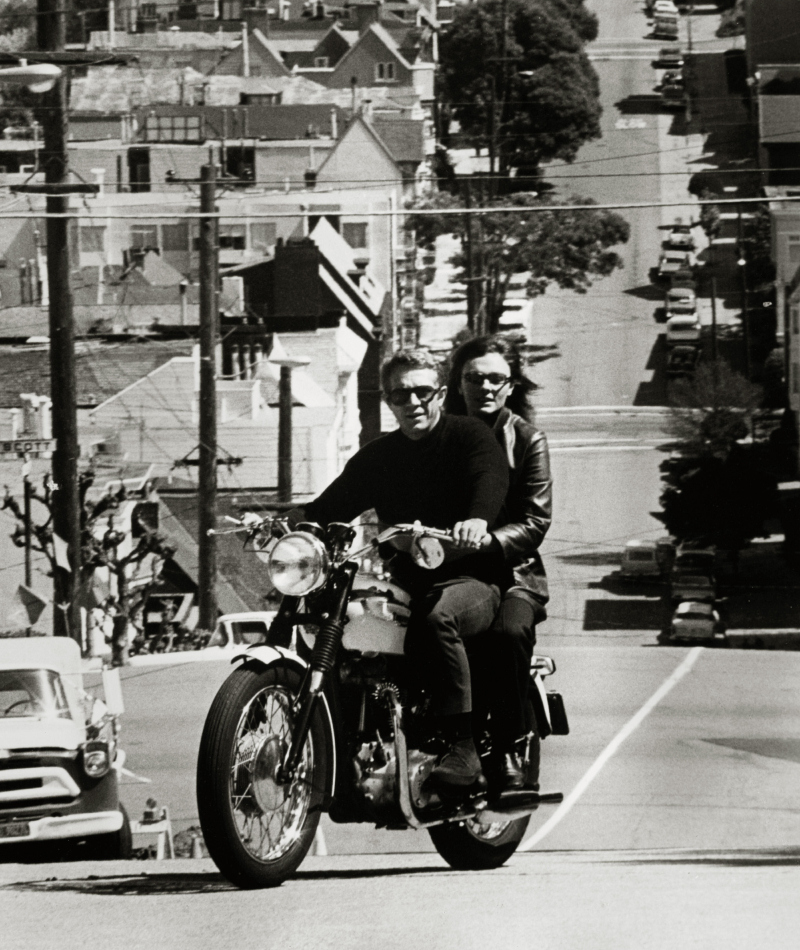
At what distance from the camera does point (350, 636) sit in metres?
5.24

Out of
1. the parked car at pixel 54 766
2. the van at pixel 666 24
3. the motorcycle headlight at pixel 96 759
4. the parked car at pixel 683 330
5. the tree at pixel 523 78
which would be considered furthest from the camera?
the parked car at pixel 683 330

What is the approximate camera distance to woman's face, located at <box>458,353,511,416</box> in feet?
19.0

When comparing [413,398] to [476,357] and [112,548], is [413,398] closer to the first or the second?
[476,357]

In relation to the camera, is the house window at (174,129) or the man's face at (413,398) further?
the house window at (174,129)

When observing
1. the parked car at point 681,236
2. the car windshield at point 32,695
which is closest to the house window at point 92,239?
the parked car at point 681,236

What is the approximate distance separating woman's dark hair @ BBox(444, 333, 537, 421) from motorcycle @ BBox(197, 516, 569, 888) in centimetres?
74

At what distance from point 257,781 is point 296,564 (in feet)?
1.88

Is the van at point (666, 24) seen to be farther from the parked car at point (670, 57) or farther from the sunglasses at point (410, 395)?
the sunglasses at point (410, 395)

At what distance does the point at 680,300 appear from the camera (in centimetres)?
2894

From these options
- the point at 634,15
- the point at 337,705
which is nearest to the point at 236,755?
the point at 337,705

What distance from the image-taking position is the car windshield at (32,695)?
427 inches

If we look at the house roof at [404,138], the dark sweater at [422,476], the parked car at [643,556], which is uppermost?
the house roof at [404,138]

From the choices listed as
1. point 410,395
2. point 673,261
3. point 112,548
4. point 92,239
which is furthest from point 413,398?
point 92,239

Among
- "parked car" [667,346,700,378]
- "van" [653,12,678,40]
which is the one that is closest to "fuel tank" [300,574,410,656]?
"van" [653,12,678,40]
